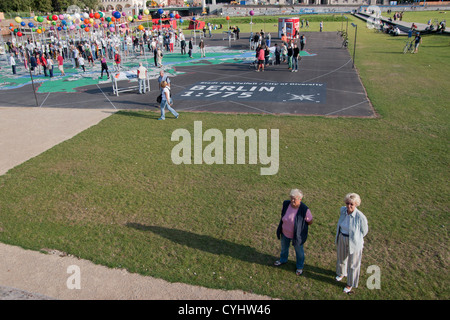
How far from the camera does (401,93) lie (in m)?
17.9

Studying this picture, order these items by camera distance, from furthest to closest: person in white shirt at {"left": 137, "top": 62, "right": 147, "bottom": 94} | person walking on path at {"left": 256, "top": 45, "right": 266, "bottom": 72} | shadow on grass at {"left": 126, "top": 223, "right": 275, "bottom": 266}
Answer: person walking on path at {"left": 256, "top": 45, "right": 266, "bottom": 72}, person in white shirt at {"left": 137, "top": 62, "right": 147, "bottom": 94}, shadow on grass at {"left": 126, "top": 223, "right": 275, "bottom": 266}

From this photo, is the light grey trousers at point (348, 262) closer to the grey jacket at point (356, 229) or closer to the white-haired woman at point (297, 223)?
the grey jacket at point (356, 229)

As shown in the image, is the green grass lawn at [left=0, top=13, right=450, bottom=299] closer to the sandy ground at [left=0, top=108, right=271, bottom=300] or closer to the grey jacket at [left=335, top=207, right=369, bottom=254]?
the sandy ground at [left=0, top=108, right=271, bottom=300]

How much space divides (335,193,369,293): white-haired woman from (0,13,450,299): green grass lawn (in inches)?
15.3

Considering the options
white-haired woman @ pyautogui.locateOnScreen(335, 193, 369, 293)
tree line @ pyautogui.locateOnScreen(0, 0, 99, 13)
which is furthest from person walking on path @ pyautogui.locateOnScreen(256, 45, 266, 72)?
tree line @ pyautogui.locateOnScreen(0, 0, 99, 13)

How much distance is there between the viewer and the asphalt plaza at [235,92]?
53.7ft

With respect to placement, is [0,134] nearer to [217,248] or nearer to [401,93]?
[217,248]

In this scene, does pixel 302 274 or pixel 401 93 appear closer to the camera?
pixel 302 274

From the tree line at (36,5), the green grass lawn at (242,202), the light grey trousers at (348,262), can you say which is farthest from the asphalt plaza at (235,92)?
→ the tree line at (36,5)

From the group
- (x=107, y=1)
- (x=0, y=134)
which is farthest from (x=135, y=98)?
(x=107, y=1)

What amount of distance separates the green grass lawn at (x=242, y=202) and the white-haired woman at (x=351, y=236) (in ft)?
1.27

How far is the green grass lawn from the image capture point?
6223 mm

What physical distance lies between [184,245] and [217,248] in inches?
26.1

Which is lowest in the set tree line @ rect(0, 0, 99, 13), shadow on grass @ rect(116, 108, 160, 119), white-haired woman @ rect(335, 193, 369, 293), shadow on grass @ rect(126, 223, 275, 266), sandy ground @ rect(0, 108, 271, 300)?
shadow on grass @ rect(126, 223, 275, 266)
